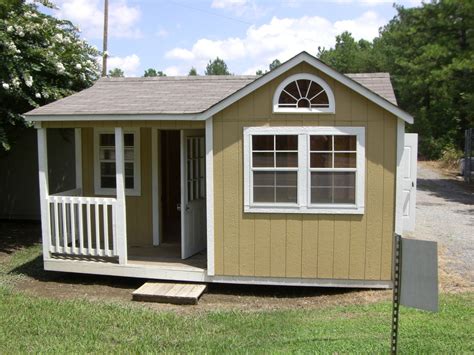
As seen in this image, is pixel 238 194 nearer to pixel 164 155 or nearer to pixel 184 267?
pixel 184 267

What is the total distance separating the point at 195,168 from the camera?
28.9 feet

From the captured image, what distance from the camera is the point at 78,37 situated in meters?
11.8

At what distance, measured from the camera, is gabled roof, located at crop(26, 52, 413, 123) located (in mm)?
7287

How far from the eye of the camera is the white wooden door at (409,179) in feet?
33.4

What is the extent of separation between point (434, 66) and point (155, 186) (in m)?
18.2

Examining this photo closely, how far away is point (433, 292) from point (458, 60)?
16.8 metres

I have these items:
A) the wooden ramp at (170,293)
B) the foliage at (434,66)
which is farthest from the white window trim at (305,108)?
the foliage at (434,66)

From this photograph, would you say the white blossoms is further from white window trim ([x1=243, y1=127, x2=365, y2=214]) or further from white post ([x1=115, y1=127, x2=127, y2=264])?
white window trim ([x1=243, y1=127, x2=365, y2=214])

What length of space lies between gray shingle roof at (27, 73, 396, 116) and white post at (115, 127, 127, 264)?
476 mm

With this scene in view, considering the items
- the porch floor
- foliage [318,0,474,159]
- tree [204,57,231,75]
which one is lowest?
the porch floor

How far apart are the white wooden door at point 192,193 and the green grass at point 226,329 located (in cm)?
175

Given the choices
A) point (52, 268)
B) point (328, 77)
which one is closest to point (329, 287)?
point (328, 77)

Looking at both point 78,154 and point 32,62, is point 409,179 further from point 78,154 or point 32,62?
point 32,62

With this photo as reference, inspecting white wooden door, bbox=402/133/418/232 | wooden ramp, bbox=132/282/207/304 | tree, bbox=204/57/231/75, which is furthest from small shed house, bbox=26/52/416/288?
tree, bbox=204/57/231/75
